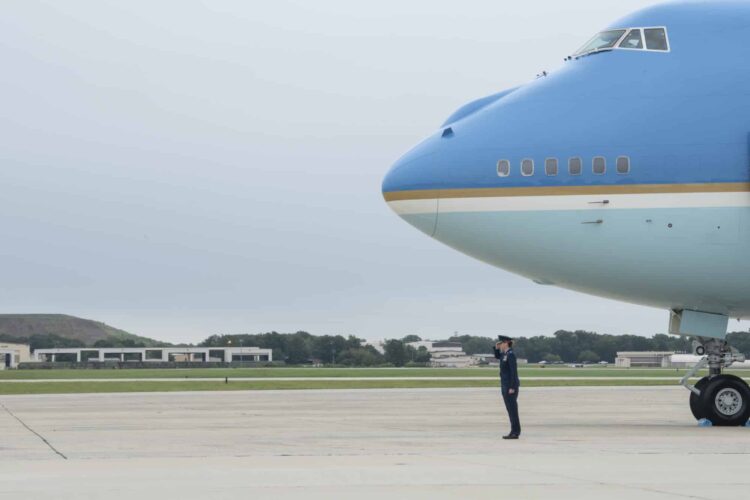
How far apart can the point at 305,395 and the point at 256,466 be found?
34.4 meters

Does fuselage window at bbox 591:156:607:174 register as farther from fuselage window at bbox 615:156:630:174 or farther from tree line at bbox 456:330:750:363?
tree line at bbox 456:330:750:363

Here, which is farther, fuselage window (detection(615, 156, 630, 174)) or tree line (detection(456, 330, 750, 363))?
tree line (detection(456, 330, 750, 363))

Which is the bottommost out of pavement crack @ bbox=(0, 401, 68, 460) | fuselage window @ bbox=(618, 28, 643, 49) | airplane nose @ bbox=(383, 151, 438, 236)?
pavement crack @ bbox=(0, 401, 68, 460)

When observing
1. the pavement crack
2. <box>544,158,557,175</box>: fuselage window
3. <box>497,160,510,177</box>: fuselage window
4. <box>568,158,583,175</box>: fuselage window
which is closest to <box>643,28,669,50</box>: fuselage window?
<box>568,158,583,175</box>: fuselage window

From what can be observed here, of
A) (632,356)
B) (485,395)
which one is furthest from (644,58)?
(632,356)

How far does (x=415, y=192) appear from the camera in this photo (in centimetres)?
2572

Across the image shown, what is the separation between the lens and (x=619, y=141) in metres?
25.3

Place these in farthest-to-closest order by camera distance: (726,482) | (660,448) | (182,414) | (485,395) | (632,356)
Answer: (632,356), (485,395), (182,414), (660,448), (726,482)

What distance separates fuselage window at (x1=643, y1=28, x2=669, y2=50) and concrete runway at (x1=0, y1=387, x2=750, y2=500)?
26.2 feet

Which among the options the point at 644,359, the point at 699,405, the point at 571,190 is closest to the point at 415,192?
the point at 571,190

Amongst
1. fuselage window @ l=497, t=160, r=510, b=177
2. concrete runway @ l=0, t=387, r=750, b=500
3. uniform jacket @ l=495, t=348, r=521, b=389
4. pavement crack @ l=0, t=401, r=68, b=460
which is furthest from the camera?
fuselage window @ l=497, t=160, r=510, b=177

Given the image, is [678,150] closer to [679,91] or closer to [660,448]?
[679,91]

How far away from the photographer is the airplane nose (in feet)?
84.2

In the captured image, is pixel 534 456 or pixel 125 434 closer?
pixel 534 456
